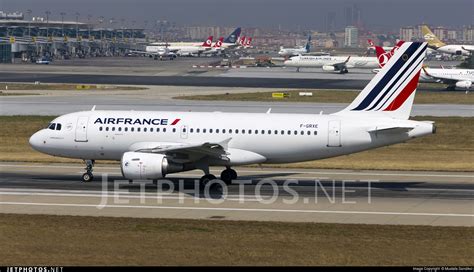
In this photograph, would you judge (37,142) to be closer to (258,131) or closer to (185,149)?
(185,149)

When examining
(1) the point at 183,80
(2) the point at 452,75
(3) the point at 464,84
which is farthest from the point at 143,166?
(1) the point at 183,80

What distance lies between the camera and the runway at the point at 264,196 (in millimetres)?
40438

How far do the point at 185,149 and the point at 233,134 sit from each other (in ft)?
11.6

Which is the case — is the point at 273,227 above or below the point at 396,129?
below

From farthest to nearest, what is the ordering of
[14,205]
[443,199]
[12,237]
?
[443,199] → [14,205] → [12,237]

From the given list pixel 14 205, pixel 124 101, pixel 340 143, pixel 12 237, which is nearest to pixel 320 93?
pixel 124 101

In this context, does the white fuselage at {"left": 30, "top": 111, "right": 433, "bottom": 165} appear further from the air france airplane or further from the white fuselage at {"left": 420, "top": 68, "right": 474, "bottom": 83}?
the white fuselage at {"left": 420, "top": 68, "right": 474, "bottom": 83}

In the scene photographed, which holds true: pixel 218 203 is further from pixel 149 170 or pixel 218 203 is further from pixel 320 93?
pixel 320 93

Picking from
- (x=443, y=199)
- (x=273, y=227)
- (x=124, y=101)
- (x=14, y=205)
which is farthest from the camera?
(x=124, y=101)

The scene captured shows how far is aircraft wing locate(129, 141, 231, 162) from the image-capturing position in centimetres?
4592

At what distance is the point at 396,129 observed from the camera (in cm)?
4697

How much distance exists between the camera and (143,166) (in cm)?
4531

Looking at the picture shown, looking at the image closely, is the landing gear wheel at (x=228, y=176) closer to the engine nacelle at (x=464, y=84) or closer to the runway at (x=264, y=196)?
the runway at (x=264, y=196)

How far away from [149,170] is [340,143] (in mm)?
9964
